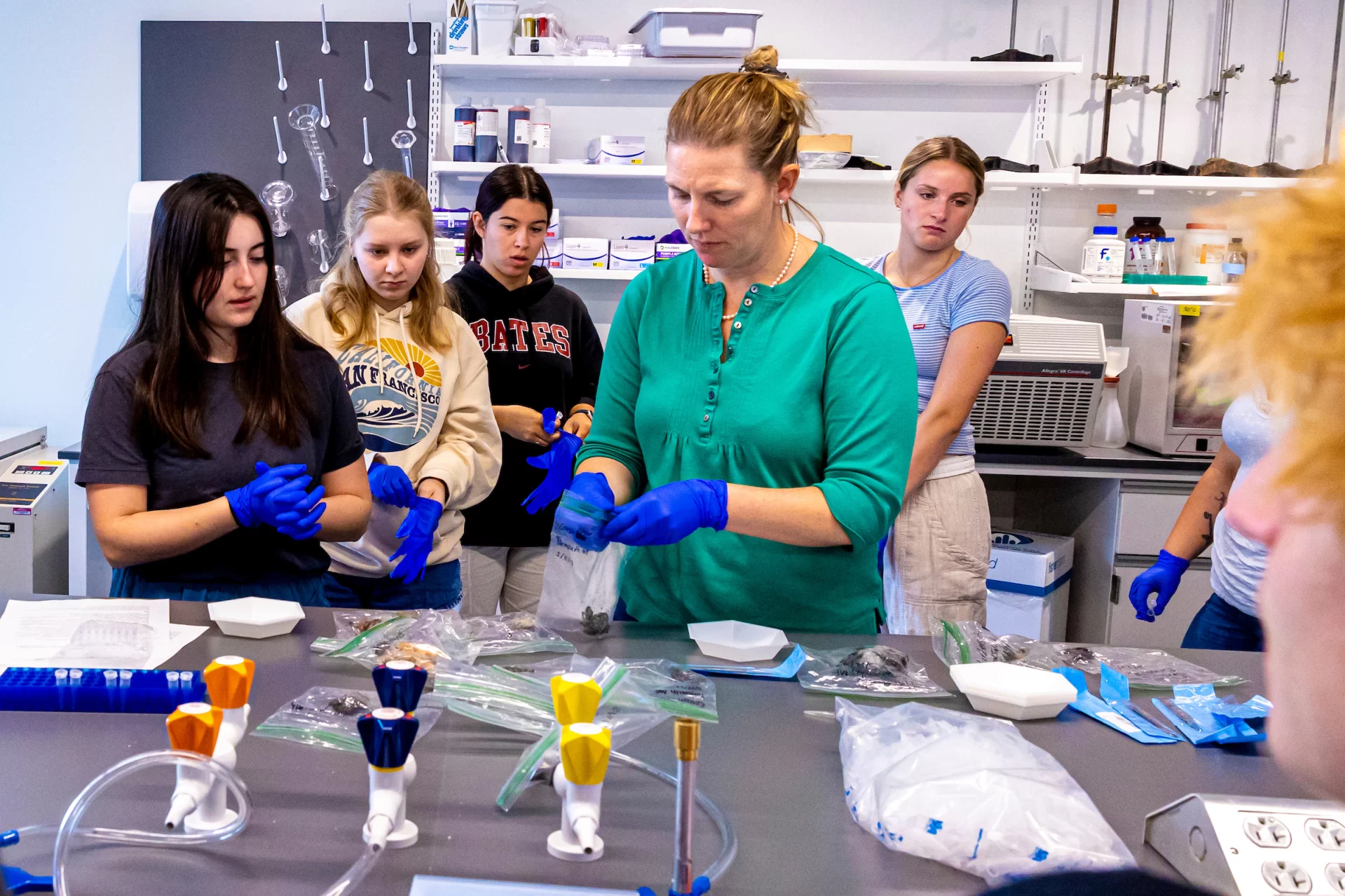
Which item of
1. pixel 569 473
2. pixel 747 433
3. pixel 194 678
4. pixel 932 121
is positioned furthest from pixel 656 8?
pixel 194 678

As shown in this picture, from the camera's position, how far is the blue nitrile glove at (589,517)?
1.39 m

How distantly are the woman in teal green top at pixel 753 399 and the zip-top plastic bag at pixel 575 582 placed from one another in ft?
0.16

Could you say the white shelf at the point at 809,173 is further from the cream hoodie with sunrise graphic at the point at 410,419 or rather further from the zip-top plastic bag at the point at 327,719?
the zip-top plastic bag at the point at 327,719

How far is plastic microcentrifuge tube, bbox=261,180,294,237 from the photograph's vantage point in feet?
11.8

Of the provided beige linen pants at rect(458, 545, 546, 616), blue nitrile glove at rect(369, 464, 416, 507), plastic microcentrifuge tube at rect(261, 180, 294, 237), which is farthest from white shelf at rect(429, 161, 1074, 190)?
blue nitrile glove at rect(369, 464, 416, 507)

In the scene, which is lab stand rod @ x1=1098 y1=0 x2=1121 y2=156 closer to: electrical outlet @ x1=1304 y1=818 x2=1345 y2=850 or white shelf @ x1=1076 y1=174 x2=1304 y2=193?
white shelf @ x1=1076 y1=174 x2=1304 y2=193

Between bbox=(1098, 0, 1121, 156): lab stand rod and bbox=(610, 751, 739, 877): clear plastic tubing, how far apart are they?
122 inches

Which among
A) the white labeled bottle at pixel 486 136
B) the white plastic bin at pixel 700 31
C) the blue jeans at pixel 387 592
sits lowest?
the blue jeans at pixel 387 592

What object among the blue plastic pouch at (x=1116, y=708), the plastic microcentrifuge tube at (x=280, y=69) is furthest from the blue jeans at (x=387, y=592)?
the plastic microcentrifuge tube at (x=280, y=69)

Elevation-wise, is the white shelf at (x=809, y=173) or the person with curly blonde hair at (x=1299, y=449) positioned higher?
the white shelf at (x=809, y=173)

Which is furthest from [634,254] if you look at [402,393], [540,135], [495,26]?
[402,393]

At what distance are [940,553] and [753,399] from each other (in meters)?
1.14

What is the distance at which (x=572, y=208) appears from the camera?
12.3ft

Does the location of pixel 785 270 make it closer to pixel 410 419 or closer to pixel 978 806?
pixel 978 806
